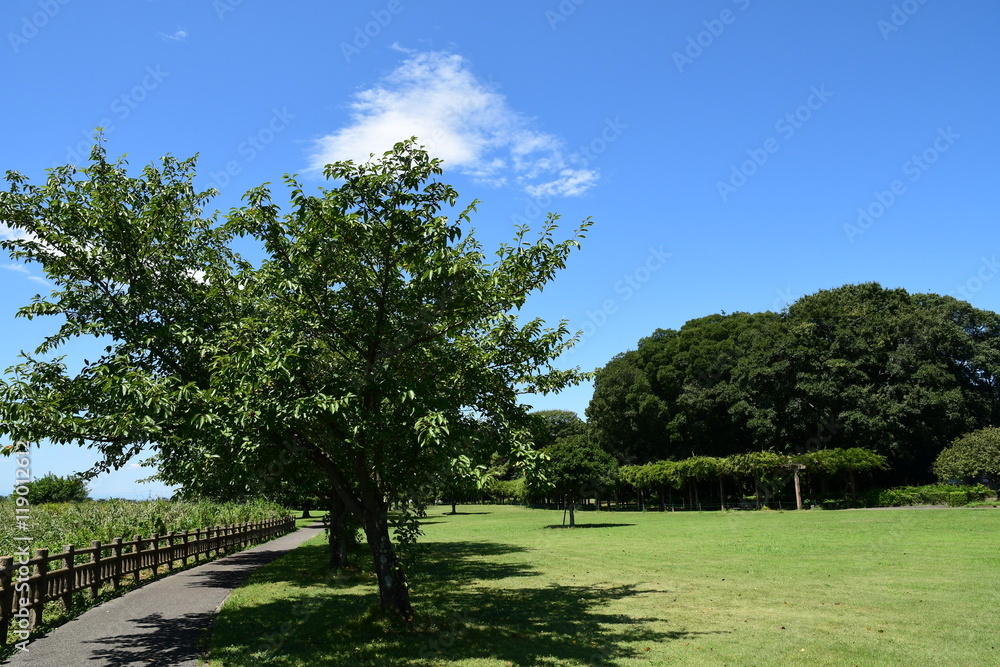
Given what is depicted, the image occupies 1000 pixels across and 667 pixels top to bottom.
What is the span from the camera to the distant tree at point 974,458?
42903 mm

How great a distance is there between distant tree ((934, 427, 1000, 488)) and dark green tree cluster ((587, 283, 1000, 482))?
563cm

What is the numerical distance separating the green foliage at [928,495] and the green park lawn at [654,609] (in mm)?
24001

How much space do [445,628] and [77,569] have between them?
27.6 feet

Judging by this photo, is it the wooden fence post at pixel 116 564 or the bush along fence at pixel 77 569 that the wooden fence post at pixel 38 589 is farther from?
the wooden fence post at pixel 116 564

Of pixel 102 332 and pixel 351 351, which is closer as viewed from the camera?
pixel 102 332

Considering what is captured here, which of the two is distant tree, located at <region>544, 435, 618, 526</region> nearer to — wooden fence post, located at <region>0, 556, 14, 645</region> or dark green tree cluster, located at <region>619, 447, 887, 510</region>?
dark green tree cluster, located at <region>619, 447, 887, 510</region>

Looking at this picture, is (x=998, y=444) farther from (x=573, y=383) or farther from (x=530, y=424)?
(x=530, y=424)

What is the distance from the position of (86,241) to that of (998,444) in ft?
168

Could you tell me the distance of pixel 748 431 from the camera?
62844 mm

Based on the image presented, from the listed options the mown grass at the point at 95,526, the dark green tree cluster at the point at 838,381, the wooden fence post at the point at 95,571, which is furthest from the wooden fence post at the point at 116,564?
the dark green tree cluster at the point at 838,381

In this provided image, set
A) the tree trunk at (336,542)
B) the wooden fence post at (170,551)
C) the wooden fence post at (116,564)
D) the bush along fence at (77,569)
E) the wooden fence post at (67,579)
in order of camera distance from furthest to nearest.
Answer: the wooden fence post at (170,551), the tree trunk at (336,542), the wooden fence post at (116,564), the wooden fence post at (67,579), the bush along fence at (77,569)

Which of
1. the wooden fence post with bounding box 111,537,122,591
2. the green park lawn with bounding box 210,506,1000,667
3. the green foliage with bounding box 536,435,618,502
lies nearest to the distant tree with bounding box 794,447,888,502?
the green foliage with bounding box 536,435,618,502

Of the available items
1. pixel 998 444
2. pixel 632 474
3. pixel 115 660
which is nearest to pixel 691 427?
pixel 632 474

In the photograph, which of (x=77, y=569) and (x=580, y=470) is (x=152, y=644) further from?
(x=580, y=470)
